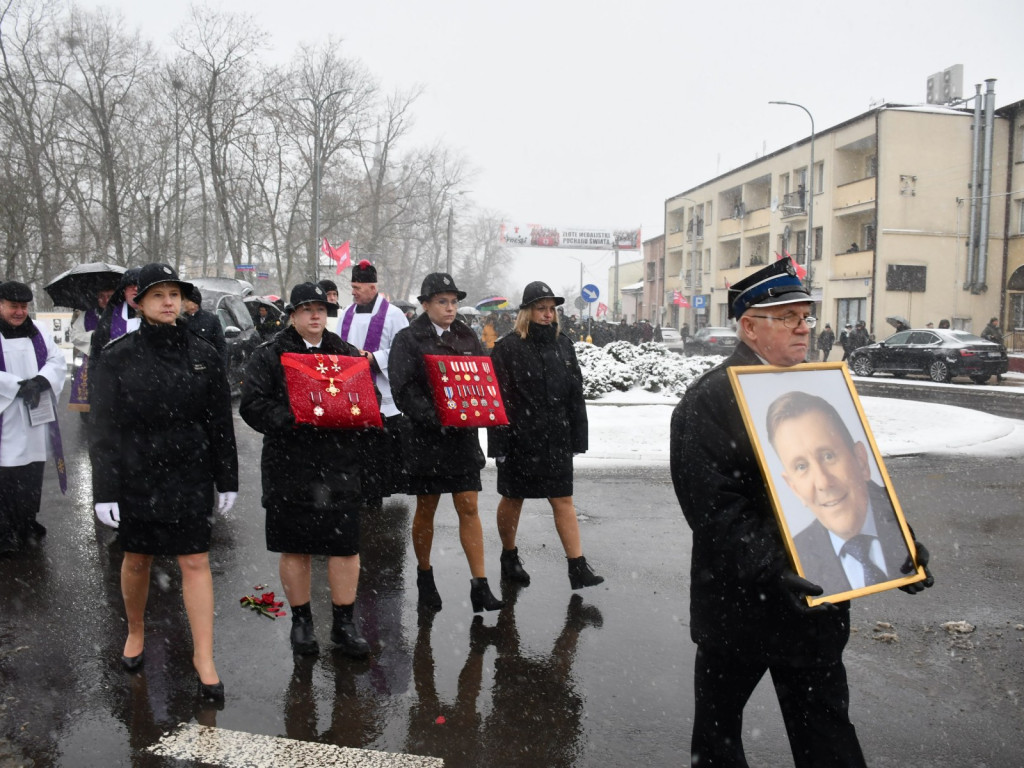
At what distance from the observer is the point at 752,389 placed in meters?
2.37

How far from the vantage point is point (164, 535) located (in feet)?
12.0

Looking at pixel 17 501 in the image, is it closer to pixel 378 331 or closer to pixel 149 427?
pixel 378 331

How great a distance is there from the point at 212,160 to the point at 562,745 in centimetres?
3317

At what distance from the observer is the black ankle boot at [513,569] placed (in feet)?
17.7

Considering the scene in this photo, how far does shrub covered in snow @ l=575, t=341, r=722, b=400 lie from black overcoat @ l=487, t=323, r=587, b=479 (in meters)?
9.93

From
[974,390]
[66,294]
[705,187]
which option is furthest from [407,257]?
[66,294]

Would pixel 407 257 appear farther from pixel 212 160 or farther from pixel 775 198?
pixel 212 160

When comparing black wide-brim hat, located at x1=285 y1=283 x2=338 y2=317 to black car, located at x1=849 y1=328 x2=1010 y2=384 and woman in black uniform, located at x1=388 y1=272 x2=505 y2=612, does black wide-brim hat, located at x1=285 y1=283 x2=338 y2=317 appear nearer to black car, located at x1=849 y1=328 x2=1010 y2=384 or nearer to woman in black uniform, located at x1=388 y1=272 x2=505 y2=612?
woman in black uniform, located at x1=388 y1=272 x2=505 y2=612

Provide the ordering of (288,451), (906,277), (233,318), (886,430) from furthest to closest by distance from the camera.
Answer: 1. (906,277)
2. (233,318)
3. (886,430)
4. (288,451)

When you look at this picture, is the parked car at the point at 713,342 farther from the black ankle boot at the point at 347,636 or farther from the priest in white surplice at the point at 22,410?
the black ankle boot at the point at 347,636

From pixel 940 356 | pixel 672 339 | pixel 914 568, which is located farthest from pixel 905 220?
pixel 914 568

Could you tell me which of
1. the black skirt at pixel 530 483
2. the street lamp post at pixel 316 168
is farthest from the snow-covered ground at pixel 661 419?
the street lamp post at pixel 316 168

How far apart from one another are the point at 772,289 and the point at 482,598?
2906mm

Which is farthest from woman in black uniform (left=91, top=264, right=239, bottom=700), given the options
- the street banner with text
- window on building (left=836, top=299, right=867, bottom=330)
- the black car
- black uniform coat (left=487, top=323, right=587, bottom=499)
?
the street banner with text
